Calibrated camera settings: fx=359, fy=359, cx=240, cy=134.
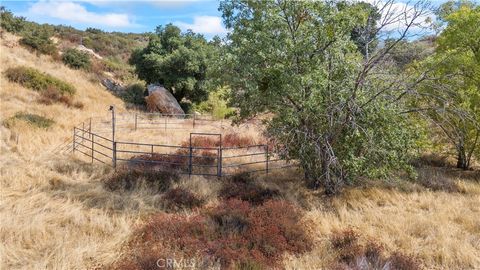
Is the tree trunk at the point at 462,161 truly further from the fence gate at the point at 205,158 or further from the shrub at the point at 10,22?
the shrub at the point at 10,22

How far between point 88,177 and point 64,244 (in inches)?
188

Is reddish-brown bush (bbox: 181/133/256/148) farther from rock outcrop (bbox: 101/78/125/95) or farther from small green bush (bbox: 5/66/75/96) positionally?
rock outcrop (bbox: 101/78/125/95)

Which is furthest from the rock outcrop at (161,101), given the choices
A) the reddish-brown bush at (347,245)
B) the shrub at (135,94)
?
the reddish-brown bush at (347,245)

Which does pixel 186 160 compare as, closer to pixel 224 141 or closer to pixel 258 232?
pixel 224 141

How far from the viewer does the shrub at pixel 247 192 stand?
365 inches

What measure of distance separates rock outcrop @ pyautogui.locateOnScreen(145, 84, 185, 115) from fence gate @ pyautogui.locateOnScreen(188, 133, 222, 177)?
7793 millimetres

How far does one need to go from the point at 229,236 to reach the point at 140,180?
4209 millimetres

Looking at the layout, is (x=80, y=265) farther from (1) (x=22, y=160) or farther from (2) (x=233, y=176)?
(1) (x=22, y=160)

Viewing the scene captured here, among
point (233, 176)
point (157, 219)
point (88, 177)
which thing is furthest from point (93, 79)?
point (157, 219)

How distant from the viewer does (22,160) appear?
11.7 metres

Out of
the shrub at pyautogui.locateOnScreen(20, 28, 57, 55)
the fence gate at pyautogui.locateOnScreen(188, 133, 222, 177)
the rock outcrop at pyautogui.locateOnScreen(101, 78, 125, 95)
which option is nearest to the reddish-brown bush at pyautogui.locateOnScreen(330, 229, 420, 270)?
the fence gate at pyautogui.locateOnScreen(188, 133, 222, 177)

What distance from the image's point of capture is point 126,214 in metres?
8.05

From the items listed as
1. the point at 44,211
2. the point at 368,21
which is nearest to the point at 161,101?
the point at 44,211
